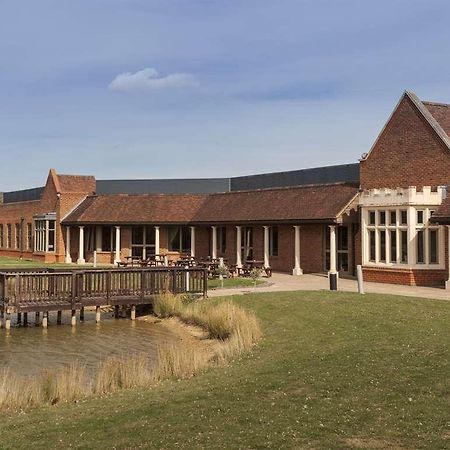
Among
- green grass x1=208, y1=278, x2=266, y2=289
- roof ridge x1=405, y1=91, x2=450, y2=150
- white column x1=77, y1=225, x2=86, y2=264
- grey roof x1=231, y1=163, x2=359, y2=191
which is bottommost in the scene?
green grass x1=208, y1=278, x2=266, y2=289

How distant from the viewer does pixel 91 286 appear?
2250 cm

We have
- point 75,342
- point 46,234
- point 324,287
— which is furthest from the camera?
point 46,234

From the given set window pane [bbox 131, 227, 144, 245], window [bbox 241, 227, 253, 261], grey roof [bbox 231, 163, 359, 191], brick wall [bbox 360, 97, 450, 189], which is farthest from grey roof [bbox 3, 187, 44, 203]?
brick wall [bbox 360, 97, 450, 189]

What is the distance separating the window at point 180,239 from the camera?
40.7m

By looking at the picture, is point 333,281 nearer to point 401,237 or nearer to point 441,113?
point 401,237

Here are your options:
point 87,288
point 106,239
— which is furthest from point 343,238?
point 106,239

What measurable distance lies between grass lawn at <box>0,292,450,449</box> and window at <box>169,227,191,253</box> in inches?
1030

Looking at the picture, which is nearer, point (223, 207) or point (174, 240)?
point (223, 207)

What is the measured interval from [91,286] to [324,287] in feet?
29.9

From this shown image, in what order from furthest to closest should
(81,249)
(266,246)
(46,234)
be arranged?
1. (46,234)
2. (81,249)
3. (266,246)

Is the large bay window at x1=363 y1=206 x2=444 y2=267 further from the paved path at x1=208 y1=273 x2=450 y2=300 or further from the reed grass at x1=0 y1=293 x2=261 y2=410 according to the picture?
the reed grass at x1=0 y1=293 x2=261 y2=410

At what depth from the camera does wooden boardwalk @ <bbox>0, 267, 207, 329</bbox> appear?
823 inches

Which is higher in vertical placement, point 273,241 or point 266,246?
point 273,241

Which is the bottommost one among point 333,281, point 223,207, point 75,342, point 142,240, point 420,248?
point 75,342
